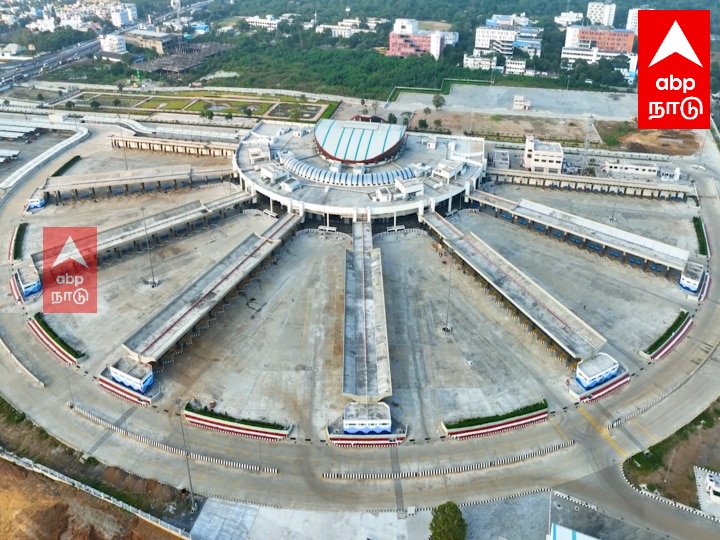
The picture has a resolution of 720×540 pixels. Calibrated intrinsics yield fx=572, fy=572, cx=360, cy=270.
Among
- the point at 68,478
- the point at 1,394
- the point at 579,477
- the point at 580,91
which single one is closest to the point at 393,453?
the point at 579,477

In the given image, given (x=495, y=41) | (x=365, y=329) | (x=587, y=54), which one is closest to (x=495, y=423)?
(x=365, y=329)

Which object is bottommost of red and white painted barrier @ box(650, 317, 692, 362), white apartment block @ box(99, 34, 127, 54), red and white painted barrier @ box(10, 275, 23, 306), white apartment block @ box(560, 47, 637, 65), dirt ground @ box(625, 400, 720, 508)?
dirt ground @ box(625, 400, 720, 508)

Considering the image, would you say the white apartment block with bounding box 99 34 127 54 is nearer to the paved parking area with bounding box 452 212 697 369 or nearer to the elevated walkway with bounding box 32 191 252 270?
the elevated walkway with bounding box 32 191 252 270

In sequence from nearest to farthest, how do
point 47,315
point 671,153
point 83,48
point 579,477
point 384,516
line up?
point 384,516
point 579,477
point 47,315
point 671,153
point 83,48

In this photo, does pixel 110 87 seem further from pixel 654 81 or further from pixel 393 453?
pixel 393 453

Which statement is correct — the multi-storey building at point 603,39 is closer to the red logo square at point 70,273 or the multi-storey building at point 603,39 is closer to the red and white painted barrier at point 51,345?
the red logo square at point 70,273

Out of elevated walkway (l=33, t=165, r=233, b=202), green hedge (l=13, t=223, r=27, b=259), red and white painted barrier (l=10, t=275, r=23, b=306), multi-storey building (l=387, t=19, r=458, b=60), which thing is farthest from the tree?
multi-storey building (l=387, t=19, r=458, b=60)

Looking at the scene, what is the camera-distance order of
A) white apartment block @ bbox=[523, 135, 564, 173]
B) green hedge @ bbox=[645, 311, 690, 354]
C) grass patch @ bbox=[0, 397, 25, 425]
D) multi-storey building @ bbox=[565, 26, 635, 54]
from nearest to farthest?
grass patch @ bbox=[0, 397, 25, 425] → green hedge @ bbox=[645, 311, 690, 354] → white apartment block @ bbox=[523, 135, 564, 173] → multi-storey building @ bbox=[565, 26, 635, 54]

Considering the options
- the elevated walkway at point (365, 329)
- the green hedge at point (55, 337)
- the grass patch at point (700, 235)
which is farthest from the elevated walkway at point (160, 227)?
the grass patch at point (700, 235)
